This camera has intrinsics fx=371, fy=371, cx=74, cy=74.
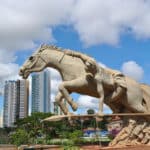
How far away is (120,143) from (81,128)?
78.6 inches

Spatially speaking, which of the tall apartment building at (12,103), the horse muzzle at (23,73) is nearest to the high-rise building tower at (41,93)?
the tall apartment building at (12,103)

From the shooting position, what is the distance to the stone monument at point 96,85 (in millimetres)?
12117

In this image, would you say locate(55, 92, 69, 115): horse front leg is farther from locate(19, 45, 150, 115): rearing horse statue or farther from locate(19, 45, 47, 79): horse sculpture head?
locate(19, 45, 47, 79): horse sculpture head

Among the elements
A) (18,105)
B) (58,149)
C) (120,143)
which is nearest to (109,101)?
(120,143)

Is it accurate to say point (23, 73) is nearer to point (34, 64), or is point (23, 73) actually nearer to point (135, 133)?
point (34, 64)

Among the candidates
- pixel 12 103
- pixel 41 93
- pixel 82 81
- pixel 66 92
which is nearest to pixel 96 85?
pixel 82 81

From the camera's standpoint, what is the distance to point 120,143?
12344 millimetres

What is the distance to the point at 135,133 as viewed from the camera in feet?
40.7

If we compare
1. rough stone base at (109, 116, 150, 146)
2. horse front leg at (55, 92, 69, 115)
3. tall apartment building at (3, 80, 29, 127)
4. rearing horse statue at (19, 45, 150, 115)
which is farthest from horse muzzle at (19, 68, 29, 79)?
tall apartment building at (3, 80, 29, 127)

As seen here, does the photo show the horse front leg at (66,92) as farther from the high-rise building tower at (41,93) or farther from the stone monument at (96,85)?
the high-rise building tower at (41,93)

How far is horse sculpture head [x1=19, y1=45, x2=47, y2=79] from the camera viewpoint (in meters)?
12.8

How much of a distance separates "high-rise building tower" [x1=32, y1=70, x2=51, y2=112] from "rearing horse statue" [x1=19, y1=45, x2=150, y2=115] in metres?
62.2

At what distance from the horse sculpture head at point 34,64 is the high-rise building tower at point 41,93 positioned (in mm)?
61964

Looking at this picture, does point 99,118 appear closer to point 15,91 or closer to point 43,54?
point 43,54
